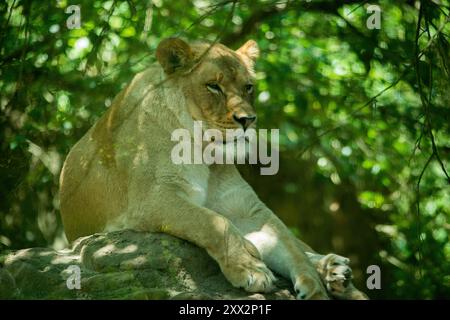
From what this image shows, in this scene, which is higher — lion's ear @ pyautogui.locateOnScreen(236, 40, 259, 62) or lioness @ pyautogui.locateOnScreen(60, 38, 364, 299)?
lion's ear @ pyautogui.locateOnScreen(236, 40, 259, 62)

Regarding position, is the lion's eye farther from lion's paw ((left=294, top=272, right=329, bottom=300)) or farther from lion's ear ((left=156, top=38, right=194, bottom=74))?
lion's paw ((left=294, top=272, right=329, bottom=300))

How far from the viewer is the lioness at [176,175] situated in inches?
231

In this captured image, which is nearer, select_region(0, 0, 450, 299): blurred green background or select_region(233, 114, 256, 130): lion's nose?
select_region(233, 114, 256, 130): lion's nose

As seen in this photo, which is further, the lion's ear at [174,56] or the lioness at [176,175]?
the lion's ear at [174,56]

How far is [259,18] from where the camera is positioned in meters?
9.83

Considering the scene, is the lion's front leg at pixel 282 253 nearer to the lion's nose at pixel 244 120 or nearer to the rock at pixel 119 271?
the rock at pixel 119 271

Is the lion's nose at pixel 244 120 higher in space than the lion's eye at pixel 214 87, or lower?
lower

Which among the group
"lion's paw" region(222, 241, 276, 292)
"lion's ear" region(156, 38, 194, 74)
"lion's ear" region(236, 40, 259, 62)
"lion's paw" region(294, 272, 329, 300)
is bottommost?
"lion's paw" region(294, 272, 329, 300)

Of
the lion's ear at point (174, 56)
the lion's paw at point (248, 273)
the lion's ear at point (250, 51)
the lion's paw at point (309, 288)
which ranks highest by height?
the lion's ear at point (250, 51)

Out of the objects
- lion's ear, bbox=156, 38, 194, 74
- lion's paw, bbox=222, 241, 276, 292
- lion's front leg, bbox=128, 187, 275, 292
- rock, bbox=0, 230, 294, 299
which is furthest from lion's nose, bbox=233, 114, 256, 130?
lion's paw, bbox=222, 241, 276, 292

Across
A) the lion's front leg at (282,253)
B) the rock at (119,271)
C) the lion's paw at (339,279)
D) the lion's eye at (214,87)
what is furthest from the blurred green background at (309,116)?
the lion's paw at (339,279)

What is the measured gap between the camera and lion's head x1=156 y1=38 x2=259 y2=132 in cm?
645

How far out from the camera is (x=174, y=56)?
6.68 metres
